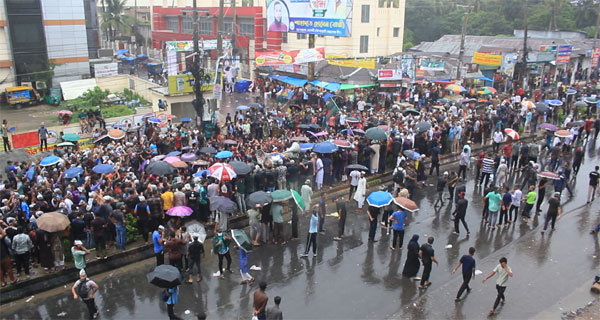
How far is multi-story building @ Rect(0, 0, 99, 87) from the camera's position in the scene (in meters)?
37.5

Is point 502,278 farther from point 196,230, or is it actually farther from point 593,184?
point 593,184

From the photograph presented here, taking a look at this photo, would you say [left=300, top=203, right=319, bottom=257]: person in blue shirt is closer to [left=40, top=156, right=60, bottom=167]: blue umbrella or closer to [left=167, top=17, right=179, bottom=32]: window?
[left=40, top=156, right=60, bottom=167]: blue umbrella

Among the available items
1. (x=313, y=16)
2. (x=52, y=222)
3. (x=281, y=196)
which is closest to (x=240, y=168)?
(x=281, y=196)

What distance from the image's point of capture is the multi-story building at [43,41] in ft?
123

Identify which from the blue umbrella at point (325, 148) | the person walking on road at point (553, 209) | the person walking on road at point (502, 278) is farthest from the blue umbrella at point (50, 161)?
the person walking on road at point (553, 209)

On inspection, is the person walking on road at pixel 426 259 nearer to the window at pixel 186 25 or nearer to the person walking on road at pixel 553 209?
the person walking on road at pixel 553 209

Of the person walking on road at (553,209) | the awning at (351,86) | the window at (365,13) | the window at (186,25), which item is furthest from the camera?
the window at (186,25)

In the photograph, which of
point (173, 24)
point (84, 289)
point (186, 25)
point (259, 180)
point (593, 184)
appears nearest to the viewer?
point (84, 289)

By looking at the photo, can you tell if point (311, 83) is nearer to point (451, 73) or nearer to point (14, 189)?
point (451, 73)

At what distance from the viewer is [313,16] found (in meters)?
36.1

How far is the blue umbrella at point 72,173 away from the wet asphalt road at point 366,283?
12.6 ft

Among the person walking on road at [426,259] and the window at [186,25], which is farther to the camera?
the window at [186,25]

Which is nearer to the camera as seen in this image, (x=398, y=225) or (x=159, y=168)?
(x=398, y=225)

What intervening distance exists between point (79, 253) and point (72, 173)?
14.3ft
